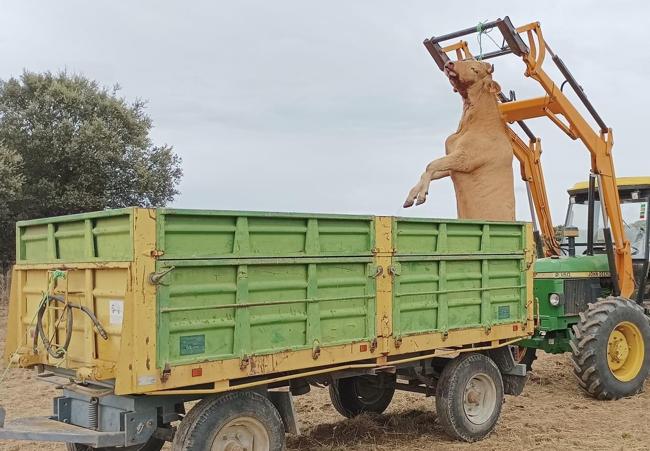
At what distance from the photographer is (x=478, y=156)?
8602 mm

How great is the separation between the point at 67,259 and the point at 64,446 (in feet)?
7.48

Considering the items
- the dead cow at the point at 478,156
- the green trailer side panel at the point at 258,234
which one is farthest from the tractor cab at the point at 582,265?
the green trailer side panel at the point at 258,234

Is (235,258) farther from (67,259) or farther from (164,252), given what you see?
(67,259)

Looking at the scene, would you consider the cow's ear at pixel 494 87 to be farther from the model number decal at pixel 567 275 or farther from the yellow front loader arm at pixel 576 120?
the model number decal at pixel 567 275

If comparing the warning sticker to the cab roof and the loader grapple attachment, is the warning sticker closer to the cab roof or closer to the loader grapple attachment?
the loader grapple attachment

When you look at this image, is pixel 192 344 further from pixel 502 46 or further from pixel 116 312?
pixel 502 46

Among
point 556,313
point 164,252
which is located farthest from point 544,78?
point 164,252

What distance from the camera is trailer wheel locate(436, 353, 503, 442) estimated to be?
649 cm

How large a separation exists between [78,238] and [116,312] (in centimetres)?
80

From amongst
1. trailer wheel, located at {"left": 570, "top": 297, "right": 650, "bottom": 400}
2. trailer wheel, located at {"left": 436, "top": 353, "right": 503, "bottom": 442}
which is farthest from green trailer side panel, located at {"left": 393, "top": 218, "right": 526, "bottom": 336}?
trailer wheel, located at {"left": 570, "top": 297, "right": 650, "bottom": 400}

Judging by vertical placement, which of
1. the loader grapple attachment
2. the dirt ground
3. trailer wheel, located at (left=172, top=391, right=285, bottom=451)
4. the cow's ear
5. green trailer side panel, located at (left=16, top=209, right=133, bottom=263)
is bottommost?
the dirt ground

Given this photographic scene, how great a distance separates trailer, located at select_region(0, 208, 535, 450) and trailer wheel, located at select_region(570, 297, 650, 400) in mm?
2368

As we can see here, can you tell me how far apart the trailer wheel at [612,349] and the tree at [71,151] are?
46.7 ft

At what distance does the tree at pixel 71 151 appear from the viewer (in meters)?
19.1
